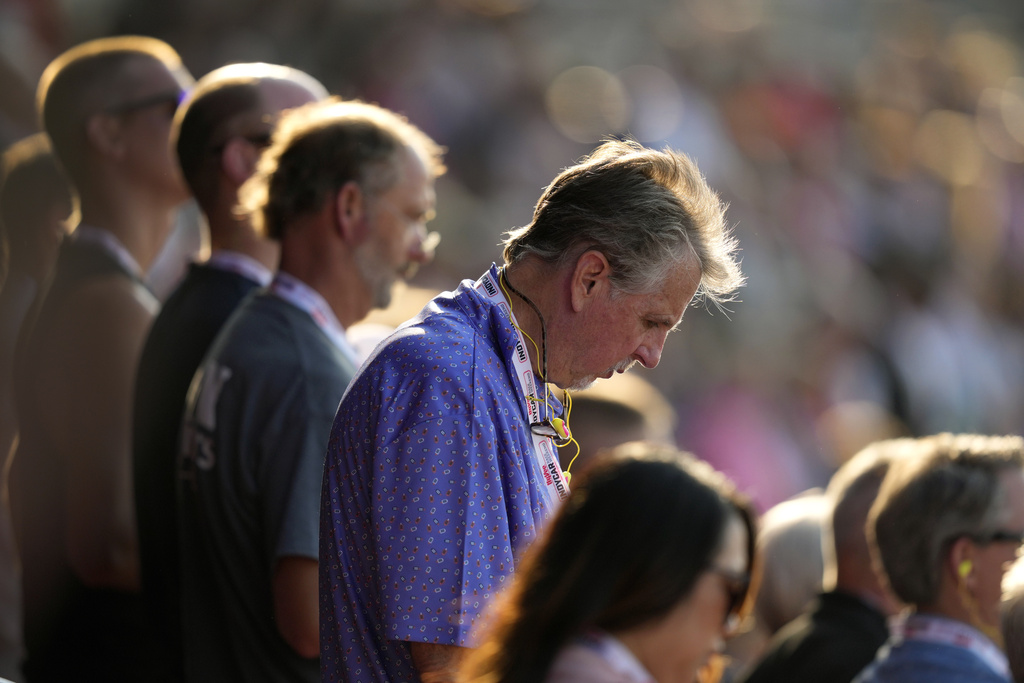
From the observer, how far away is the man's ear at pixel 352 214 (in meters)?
3.06

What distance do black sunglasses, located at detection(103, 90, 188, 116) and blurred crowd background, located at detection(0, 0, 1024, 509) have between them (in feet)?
7.22

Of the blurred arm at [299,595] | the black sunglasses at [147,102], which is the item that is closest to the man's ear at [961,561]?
the blurred arm at [299,595]

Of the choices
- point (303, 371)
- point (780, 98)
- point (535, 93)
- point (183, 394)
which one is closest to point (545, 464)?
point (303, 371)

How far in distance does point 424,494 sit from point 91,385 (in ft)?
5.79

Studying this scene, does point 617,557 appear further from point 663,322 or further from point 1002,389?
point 1002,389

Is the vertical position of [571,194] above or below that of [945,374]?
above

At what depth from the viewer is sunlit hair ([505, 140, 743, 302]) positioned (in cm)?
219

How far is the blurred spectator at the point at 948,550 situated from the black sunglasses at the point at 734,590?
1.19 metres

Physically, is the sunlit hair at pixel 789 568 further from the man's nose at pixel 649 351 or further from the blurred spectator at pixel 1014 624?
the man's nose at pixel 649 351

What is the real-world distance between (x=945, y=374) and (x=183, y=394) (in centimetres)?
772

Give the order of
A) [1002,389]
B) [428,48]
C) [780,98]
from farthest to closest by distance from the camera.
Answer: [780,98], [1002,389], [428,48]

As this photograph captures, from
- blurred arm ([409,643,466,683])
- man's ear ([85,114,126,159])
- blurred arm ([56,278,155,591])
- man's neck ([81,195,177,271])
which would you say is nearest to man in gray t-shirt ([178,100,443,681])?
blurred arm ([56,278,155,591])

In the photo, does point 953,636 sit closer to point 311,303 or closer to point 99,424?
point 311,303

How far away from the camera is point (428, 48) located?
902 centimetres
